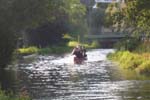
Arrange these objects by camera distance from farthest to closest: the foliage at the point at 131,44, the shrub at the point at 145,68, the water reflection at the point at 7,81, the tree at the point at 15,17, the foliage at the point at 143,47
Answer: the foliage at the point at 131,44 → the foliage at the point at 143,47 → the shrub at the point at 145,68 → the tree at the point at 15,17 → the water reflection at the point at 7,81

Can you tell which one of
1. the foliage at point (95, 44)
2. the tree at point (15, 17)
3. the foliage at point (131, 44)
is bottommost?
the foliage at point (95, 44)

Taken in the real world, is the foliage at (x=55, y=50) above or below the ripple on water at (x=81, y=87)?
below

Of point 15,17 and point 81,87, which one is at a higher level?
point 15,17

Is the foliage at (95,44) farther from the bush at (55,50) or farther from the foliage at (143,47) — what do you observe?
the foliage at (143,47)

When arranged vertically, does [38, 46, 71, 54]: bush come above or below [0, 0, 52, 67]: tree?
below

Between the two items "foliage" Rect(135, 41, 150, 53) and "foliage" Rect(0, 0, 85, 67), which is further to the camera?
"foliage" Rect(135, 41, 150, 53)

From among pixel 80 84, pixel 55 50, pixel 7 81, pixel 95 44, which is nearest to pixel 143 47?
pixel 7 81

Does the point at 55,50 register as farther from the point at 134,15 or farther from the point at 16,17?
the point at 134,15

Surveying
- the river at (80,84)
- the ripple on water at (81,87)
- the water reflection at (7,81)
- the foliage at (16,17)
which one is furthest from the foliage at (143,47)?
the water reflection at (7,81)

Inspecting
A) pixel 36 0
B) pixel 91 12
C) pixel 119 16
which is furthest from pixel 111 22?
pixel 91 12

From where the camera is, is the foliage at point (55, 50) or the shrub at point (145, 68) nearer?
the shrub at point (145, 68)

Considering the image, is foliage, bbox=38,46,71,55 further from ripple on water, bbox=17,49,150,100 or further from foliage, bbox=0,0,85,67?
ripple on water, bbox=17,49,150,100

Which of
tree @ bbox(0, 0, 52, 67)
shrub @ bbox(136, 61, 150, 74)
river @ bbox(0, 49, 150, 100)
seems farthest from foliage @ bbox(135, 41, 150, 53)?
tree @ bbox(0, 0, 52, 67)

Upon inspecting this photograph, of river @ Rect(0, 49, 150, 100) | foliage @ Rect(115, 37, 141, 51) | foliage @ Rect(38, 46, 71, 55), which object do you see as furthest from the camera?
foliage @ Rect(38, 46, 71, 55)
